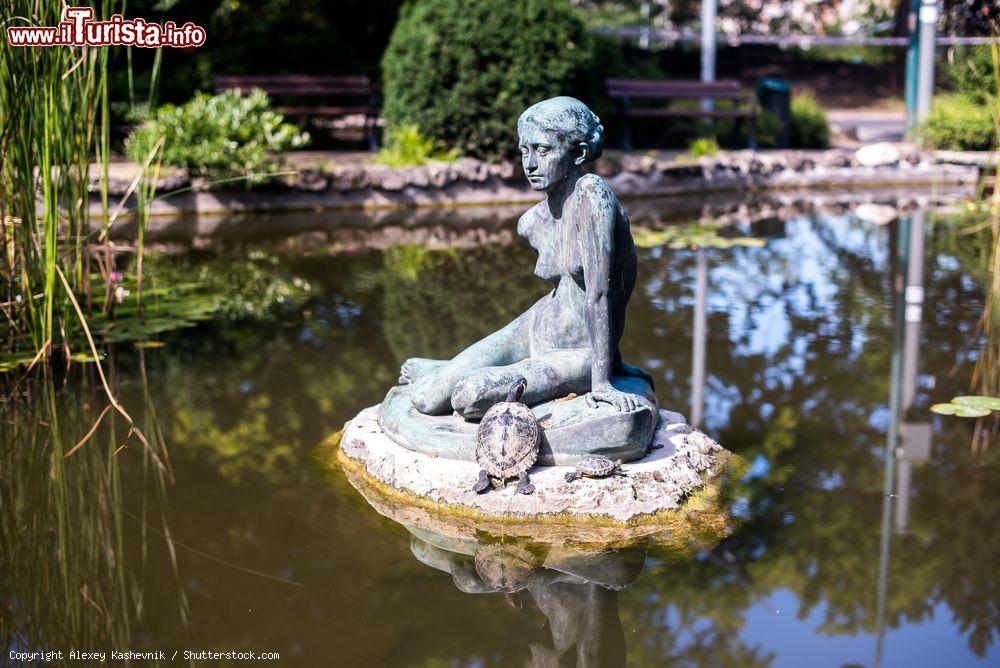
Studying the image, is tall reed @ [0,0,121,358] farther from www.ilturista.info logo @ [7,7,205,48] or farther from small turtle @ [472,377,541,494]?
small turtle @ [472,377,541,494]

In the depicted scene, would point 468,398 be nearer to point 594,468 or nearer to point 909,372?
point 594,468

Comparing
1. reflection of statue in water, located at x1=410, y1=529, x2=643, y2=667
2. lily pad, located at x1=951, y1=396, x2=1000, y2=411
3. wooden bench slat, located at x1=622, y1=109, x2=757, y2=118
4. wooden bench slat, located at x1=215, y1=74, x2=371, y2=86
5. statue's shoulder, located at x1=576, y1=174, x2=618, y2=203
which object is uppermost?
wooden bench slat, located at x1=215, y1=74, x2=371, y2=86

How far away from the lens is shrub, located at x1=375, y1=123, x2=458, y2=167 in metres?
10.5

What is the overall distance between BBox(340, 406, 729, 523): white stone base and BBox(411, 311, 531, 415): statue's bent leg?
0.21 metres

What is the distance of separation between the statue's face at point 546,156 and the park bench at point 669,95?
8686 millimetres

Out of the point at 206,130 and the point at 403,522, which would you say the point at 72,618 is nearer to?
the point at 403,522

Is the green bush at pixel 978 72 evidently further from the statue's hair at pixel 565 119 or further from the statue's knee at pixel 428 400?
the statue's knee at pixel 428 400

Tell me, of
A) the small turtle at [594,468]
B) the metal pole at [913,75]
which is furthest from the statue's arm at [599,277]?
the metal pole at [913,75]

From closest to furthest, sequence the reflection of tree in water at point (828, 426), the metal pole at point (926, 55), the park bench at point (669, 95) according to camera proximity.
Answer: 1. the reflection of tree in water at point (828, 426)
2. the park bench at point (669, 95)
3. the metal pole at point (926, 55)

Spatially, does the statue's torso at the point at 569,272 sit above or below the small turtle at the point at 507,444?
above

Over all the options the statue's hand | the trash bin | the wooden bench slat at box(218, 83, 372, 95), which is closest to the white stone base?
the statue's hand

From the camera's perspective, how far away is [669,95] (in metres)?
12.6

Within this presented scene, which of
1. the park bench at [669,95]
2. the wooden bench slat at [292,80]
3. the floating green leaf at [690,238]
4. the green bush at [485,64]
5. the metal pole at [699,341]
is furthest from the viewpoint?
the park bench at [669,95]

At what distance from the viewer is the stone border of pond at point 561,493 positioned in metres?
3.53
